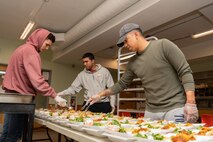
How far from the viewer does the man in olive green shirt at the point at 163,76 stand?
5.24 ft

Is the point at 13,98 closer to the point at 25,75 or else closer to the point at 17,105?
the point at 17,105

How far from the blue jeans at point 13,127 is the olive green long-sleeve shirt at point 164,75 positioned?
3.82ft

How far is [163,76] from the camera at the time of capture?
1.75 m

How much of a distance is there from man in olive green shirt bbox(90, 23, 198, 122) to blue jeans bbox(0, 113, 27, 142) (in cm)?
115

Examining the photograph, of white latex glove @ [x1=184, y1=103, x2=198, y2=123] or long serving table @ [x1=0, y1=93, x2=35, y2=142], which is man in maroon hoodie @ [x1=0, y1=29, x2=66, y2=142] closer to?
long serving table @ [x1=0, y1=93, x2=35, y2=142]

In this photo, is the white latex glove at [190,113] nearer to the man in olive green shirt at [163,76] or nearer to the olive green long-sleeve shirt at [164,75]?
the man in olive green shirt at [163,76]

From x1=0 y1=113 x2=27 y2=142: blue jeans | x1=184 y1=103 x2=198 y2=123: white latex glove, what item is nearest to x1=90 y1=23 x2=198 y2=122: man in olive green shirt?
x1=184 y1=103 x2=198 y2=123: white latex glove

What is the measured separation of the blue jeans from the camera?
1.92 m

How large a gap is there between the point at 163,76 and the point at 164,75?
0.01 meters

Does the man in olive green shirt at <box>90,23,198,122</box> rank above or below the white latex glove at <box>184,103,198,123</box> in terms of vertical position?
above

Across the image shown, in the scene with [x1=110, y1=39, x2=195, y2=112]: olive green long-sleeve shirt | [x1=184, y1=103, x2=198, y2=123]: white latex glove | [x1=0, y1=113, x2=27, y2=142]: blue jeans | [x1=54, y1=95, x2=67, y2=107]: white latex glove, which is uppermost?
[x1=110, y1=39, x2=195, y2=112]: olive green long-sleeve shirt

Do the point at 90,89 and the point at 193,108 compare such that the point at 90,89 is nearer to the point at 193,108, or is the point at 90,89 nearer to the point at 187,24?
the point at 193,108

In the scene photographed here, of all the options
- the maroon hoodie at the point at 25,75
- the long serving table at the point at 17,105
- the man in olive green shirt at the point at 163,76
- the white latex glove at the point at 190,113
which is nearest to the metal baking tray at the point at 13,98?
the long serving table at the point at 17,105

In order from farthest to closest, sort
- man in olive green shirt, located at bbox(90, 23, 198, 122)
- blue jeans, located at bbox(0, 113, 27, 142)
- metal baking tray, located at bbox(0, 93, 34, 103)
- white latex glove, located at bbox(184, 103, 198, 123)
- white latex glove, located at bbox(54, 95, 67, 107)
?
1. white latex glove, located at bbox(54, 95, 67, 107)
2. blue jeans, located at bbox(0, 113, 27, 142)
3. metal baking tray, located at bbox(0, 93, 34, 103)
4. man in olive green shirt, located at bbox(90, 23, 198, 122)
5. white latex glove, located at bbox(184, 103, 198, 123)
